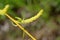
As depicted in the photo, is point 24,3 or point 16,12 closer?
point 24,3

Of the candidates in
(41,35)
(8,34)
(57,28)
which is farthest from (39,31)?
(8,34)

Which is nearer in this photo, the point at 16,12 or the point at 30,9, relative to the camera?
the point at 30,9

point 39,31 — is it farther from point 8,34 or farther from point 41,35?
point 8,34

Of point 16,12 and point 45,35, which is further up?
point 16,12

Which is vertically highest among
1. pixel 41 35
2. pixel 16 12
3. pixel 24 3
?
pixel 24 3

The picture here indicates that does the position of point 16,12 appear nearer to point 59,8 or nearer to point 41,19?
point 41,19

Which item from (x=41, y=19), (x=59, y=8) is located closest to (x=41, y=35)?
(x=41, y=19)
